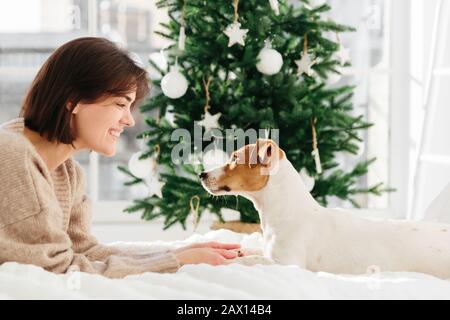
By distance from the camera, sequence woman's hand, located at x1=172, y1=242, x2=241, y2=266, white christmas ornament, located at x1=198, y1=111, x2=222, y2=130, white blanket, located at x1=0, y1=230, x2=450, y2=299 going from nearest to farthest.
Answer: white blanket, located at x1=0, y1=230, x2=450, y2=299
woman's hand, located at x1=172, y1=242, x2=241, y2=266
white christmas ornament, located at x1=198, y1=111, x2=222, y2=130

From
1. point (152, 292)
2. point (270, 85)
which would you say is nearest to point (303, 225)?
point (152, 292)

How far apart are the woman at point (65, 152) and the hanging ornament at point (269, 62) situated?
90cm

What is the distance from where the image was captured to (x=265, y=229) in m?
1.75

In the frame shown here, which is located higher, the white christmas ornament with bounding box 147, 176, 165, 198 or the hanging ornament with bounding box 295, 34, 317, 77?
the hanging ornament with bounding box 295, 34, 317, 77

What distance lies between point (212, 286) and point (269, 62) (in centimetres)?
145

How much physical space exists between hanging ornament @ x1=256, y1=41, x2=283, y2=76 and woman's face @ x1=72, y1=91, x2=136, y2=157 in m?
0.99

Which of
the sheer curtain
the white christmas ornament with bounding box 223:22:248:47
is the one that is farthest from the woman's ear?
the sheer curtain

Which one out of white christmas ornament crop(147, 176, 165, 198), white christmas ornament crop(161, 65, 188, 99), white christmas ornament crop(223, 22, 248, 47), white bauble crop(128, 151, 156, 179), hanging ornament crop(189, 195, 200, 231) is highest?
white christmas ornament crop(223, 22, 248, 47)

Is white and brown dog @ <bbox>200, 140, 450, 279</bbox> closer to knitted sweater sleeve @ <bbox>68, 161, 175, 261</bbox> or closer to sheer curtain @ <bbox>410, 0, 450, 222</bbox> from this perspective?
knitted sweater sleeve @ <bbox>68, 161, 175, 261</bbox>

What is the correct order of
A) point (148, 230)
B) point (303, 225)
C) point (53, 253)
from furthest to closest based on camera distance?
point (148, 230), point (303, 225), point (53, 253)

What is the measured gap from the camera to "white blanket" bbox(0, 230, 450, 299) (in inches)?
43.6
